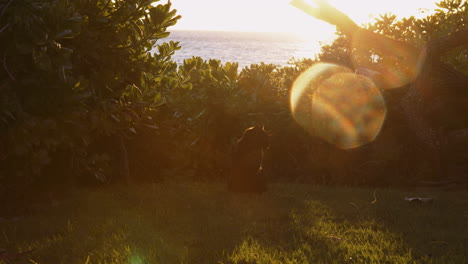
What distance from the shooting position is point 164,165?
420 inches

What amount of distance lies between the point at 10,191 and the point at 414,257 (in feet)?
21.2

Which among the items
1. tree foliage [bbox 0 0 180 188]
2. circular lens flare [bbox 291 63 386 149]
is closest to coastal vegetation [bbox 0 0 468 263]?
tree foliage [bbox 0 0 180 188]

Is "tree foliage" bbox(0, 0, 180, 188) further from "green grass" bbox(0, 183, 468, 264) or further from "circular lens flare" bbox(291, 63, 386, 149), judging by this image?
"circular lens flare" bbox(291, 63, 386, 149)

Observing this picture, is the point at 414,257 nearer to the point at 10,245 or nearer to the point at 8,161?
the point at 10,245

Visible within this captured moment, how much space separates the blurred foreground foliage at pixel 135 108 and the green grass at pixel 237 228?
110 centimetres

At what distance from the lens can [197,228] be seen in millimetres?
6441

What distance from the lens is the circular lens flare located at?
11.2 m

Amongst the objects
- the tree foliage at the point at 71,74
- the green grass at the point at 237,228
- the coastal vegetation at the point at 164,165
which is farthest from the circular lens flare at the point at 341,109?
the tree foliage at the point at 71,74

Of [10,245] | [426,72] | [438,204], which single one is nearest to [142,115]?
[10,245]

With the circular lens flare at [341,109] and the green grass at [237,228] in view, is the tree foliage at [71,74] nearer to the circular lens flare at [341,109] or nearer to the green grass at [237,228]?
the green grass at [237,228]

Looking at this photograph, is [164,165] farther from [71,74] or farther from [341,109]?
[341,109]

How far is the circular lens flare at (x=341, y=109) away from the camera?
36.8 feet

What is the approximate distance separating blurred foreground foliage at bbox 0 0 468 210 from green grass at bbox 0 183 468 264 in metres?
1.10

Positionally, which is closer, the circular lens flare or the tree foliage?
the tree foliage
